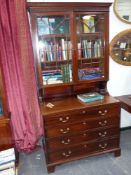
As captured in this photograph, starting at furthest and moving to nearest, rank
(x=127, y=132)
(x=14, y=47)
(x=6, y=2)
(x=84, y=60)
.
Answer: (x=127, y=132) → (x=84, y=60) → (x=14, y=47) → (x=6, y=2)

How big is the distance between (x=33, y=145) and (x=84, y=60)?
1.33 m

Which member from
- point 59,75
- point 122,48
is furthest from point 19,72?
point 122,48

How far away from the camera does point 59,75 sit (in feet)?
7.15

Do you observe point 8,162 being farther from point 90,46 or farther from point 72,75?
point 90,46

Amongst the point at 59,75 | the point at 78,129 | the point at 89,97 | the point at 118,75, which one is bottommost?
the point at 78,129

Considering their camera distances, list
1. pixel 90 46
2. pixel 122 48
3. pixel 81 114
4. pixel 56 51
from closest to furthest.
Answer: pixel 81 114
pixel 56 51
pixel 90 46
pixel 122 48

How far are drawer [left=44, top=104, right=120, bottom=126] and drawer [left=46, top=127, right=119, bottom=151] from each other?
0.64 feet

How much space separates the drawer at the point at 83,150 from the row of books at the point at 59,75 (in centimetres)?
81

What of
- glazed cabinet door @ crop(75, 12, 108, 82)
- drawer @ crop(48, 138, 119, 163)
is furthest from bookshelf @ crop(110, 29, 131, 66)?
drawer @ crop(48, 138, 119, 163)

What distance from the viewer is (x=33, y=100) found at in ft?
7.50

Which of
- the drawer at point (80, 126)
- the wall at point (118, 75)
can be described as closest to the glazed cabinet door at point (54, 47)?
the drawer at point (80, 126)

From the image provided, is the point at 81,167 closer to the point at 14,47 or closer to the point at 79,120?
the point at 79,120

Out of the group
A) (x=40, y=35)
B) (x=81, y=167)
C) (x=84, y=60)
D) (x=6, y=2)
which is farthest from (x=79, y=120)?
(x=6, y=2)

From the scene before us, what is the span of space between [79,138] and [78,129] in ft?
0.39
